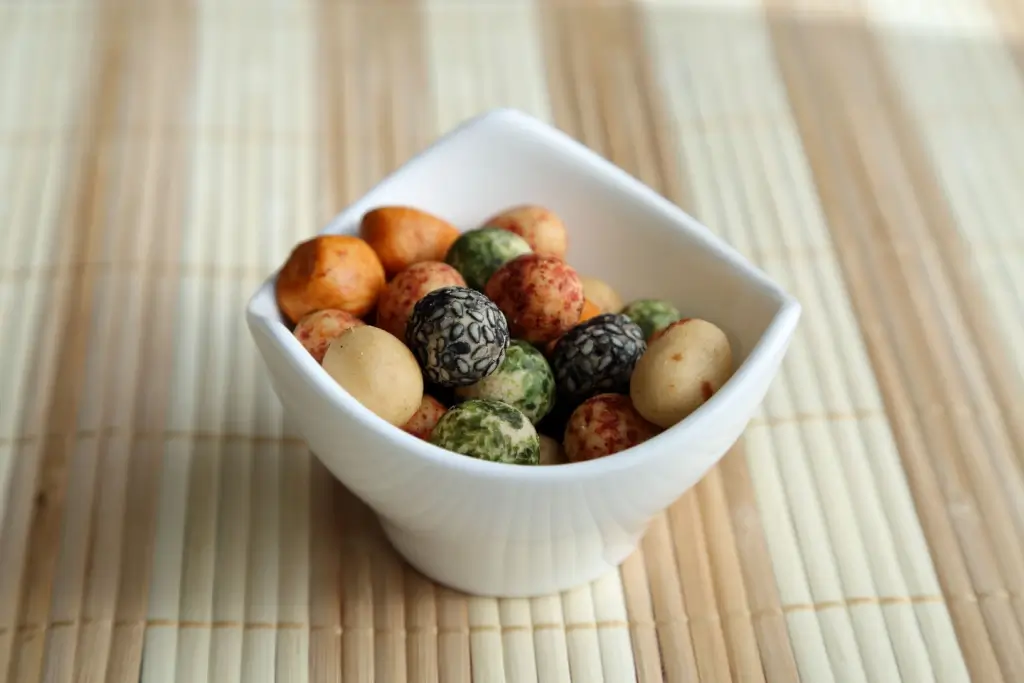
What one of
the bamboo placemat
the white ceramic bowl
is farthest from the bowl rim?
the bamboo placemat

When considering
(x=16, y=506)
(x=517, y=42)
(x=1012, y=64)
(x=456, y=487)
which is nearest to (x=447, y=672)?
(x=456, y=487)

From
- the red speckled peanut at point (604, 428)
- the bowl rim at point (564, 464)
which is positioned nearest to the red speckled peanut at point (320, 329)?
the bowl rim at point (564, 464)

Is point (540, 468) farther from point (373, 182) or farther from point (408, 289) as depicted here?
point (373, 182)

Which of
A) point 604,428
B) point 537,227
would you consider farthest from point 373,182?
point 604,428

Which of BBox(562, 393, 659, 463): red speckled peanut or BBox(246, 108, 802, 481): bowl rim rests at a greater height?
BBox(246, 108, 802, 481): bowl rim

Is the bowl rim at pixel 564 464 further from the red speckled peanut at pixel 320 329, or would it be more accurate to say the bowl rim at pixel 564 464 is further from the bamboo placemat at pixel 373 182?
the bamboo placemat at pixel 373 182

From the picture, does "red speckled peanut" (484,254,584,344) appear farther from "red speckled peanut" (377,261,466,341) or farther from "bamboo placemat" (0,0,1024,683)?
"bamboo placemat" (0,0,1024,683)

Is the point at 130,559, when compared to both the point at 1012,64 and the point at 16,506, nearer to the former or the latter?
the point at 16,506
